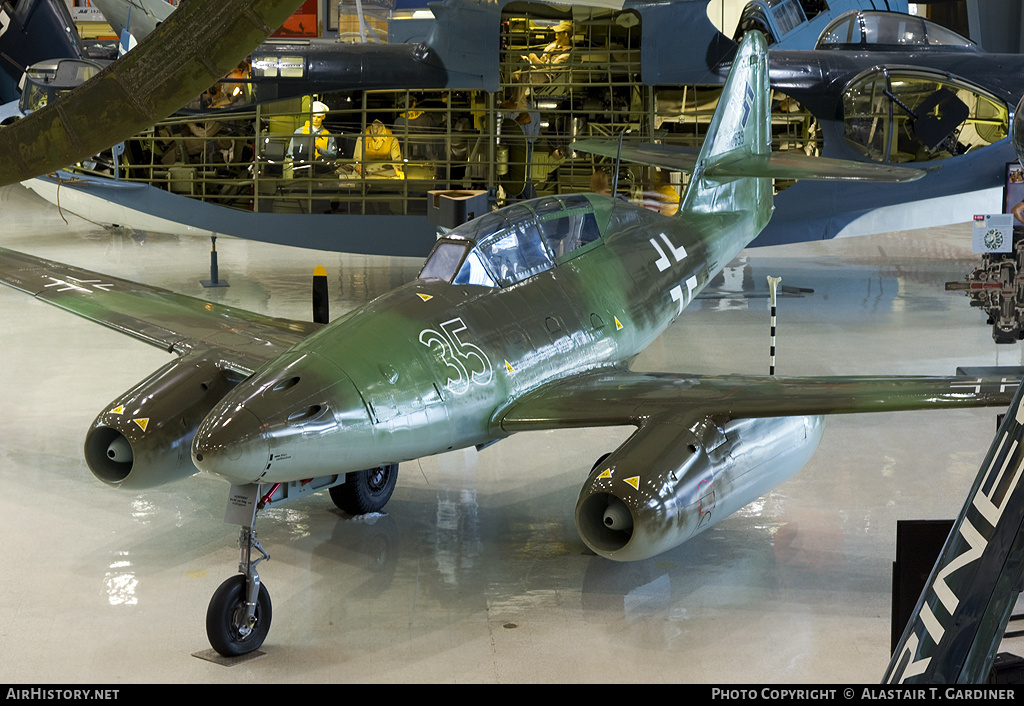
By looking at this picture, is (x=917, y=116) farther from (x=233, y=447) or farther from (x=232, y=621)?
(x=232, y=621)

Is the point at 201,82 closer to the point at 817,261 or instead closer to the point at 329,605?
the point at 329,605

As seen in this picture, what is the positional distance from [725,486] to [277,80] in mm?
9389

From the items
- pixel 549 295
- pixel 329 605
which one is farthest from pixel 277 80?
pixel 329 605

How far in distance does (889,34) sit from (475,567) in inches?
445

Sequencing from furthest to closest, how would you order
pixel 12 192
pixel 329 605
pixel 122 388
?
pixel 12 192 → pixel 122 388 → pixel 329 605

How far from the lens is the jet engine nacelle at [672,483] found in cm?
541

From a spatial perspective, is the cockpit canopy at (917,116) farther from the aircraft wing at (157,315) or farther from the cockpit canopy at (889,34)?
the aircraft wing at (157,315)

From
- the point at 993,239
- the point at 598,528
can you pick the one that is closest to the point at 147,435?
the point at 598,528

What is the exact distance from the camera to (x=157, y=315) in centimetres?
796

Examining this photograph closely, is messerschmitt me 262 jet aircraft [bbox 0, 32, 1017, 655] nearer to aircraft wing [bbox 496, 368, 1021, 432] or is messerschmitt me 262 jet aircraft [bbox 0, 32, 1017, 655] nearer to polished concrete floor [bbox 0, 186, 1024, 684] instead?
aircraft wing [bbox 496, 368, 1021, 432]

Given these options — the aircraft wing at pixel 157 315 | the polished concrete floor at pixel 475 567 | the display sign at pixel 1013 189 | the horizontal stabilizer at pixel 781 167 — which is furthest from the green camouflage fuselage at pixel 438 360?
the display sign at pixel 1013 189

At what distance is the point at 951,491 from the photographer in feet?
24.3

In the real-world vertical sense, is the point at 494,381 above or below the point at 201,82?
below

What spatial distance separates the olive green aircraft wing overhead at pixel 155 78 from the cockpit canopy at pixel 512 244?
5.37 meters
